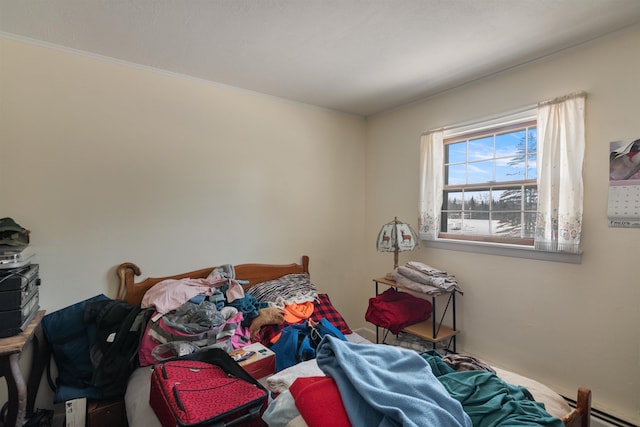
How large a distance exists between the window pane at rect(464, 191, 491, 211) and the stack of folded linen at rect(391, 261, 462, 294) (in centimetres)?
60

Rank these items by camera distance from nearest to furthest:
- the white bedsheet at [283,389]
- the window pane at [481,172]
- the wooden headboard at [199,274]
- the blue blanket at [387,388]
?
the blue blanket at [387,388], the white bedsheet at [283,389], the wooden headboard at [199,274], the window pane at [481,172]

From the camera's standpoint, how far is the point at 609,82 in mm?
1876

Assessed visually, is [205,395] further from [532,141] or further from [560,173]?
[532,141]

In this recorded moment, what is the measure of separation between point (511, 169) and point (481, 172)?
0.23 metres

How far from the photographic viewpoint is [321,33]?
186 cm

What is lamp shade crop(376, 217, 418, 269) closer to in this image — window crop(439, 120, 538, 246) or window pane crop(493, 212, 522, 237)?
window crop(439, 120, 538, 246)

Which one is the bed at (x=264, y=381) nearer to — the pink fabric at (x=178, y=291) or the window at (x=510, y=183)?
the pink fabric at (x=178, y=291)

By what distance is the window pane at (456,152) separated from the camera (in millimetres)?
2725

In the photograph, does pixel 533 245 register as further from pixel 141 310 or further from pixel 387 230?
pixel 141 310

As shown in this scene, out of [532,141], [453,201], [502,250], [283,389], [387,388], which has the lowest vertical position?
[283,389]

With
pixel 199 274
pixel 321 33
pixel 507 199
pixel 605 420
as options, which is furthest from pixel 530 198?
pixel 199 274

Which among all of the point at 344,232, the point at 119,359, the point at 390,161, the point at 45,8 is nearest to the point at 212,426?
the point at 119,359

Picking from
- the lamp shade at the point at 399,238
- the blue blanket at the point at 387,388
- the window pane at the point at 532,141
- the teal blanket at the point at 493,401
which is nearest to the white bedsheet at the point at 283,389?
the teal blanket at the point at 493,401

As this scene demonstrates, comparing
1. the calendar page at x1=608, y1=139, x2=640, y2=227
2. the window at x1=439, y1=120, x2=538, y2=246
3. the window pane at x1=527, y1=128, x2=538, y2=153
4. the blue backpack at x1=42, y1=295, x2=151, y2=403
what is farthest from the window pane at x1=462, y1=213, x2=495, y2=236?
the blue backpack at x1=42, y1=295, x2=151, y2=403
